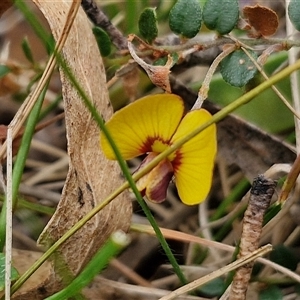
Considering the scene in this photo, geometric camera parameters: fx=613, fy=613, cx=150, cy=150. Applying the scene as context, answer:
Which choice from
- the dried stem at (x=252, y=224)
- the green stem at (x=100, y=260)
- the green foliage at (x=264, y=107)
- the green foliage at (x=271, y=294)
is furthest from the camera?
the green foliage at (x=264, y=107)

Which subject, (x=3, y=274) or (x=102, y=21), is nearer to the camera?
(x=3, y=274)

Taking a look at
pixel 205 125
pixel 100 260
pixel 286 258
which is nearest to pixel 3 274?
pixel 100 260

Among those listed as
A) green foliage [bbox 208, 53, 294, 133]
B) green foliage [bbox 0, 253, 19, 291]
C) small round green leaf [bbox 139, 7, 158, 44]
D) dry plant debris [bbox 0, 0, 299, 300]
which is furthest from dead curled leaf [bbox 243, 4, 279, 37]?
green foliage [bbox 0, 253, 19, 291]

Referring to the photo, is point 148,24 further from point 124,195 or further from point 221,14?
point 124,195

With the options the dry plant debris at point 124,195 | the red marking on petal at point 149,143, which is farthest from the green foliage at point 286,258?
the red marking on petal at point 149,143

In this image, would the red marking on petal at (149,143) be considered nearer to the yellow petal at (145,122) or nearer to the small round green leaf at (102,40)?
the yellow petal at (145,122)

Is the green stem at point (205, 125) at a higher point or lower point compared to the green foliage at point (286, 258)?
higher
